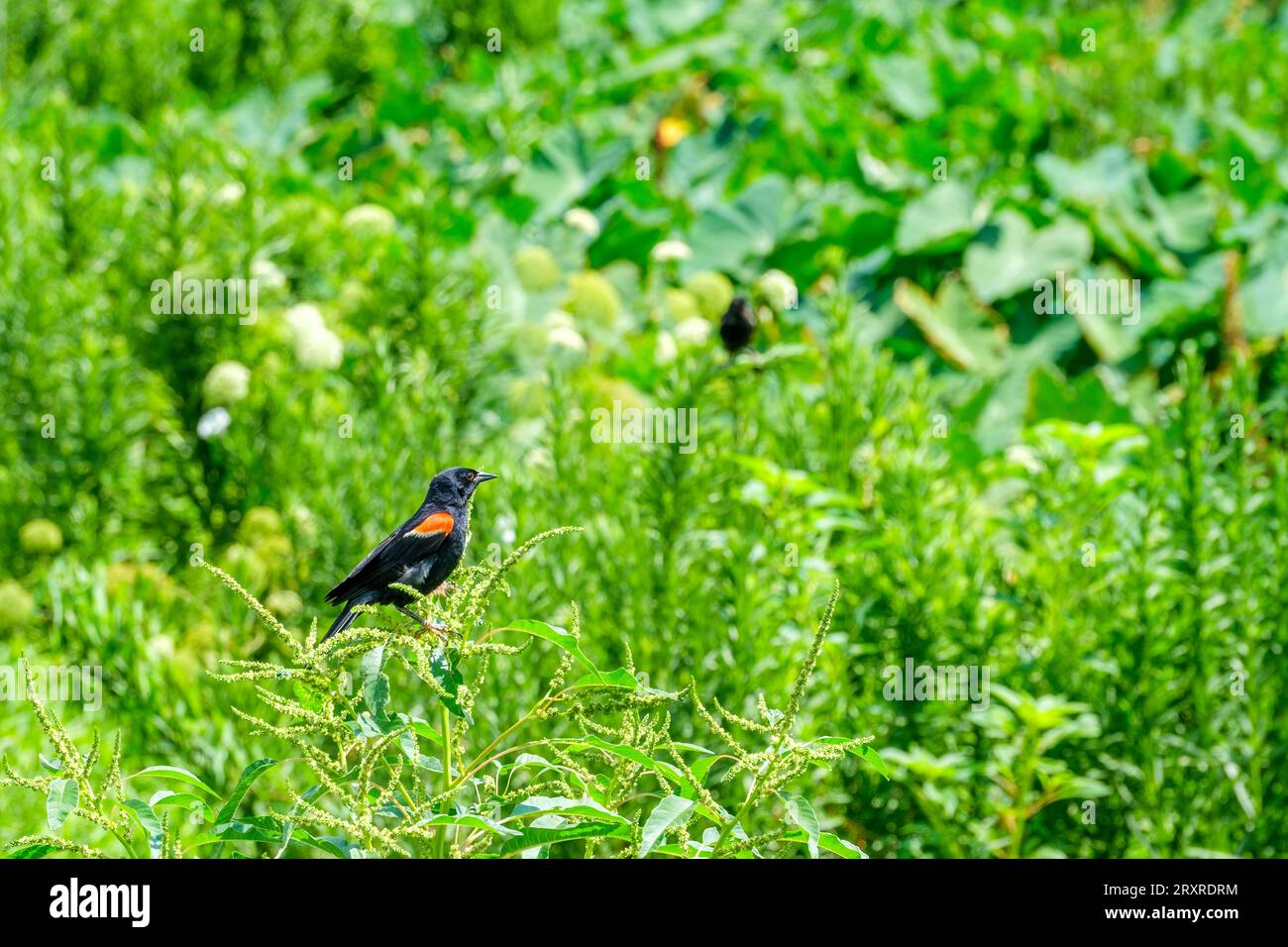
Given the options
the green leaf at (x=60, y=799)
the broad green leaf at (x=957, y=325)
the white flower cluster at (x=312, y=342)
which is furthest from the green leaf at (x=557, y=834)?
the broad green leaf at (x=957, y=325)

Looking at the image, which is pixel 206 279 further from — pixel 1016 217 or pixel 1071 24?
pixel 1071 24

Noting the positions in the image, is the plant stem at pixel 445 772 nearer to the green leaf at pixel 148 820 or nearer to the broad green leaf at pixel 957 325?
the green leaf at pixel 148 820

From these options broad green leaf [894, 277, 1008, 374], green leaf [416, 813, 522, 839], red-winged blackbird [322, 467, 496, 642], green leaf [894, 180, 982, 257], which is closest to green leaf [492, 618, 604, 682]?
green leaf [416, 813, 522, 839]

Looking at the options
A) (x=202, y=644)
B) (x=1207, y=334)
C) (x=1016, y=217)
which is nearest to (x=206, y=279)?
(x=202, y=644)

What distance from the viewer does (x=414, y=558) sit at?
1539mm

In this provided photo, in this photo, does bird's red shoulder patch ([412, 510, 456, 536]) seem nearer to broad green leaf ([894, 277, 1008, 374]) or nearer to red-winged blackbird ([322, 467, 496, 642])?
red-winged blackbird ([322, 467, 496, 642])

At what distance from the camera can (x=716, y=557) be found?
9.86 feet

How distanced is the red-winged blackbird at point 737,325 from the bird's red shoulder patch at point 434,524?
1.62 metres

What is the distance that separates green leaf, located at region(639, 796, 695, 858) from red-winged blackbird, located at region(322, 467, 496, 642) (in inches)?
16.5

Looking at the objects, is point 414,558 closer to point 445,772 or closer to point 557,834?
point 445,772

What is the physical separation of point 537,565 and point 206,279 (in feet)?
5.90

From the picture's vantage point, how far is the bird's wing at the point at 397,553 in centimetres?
153

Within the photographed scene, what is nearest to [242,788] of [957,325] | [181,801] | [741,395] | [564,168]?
[181,801]

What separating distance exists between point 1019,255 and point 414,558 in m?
4.29
